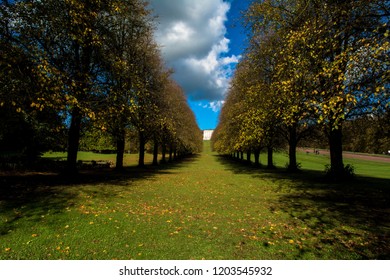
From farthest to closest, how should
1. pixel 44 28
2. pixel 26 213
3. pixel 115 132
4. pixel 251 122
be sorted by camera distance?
pixel 115 132, pixel 251 122, pixel 44 28, pixel 26 213

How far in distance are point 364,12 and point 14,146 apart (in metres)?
35.8

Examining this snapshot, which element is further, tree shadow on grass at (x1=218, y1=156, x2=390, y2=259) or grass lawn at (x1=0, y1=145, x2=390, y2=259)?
tree shadow on grass at (x1=218, y1=156, x2=390, y2=259)

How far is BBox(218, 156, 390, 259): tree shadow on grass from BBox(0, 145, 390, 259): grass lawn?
1.1 inches

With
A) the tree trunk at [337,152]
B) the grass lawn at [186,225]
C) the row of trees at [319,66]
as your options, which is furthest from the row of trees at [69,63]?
the tree trunk at [337,152]

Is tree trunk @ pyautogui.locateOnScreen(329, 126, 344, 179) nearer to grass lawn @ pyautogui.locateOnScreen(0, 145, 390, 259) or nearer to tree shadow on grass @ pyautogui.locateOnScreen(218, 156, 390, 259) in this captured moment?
tree shadow on grass @ pyautogui.locateOnScreen(218, 156, 390, 259)

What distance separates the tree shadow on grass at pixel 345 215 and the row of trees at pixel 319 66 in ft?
10.5

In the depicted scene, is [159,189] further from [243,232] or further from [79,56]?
[79,56]

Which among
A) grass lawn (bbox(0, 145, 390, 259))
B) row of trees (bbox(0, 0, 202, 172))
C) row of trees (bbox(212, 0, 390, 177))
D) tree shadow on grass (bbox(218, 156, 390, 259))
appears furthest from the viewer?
row of trees (bbox(0, 0, 202, 172))

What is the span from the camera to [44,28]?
11.1 meters

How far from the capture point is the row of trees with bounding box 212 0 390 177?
796cm

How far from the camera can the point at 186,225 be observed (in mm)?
7258

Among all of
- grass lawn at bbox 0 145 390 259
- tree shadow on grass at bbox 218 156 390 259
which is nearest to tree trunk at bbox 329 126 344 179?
tree shadow on grass at bbox 218 156 390 259

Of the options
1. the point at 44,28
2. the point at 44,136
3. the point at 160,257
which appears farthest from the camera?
the point at 44,136

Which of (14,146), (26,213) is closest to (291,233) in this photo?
(26,213)
